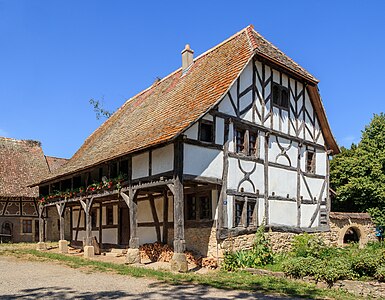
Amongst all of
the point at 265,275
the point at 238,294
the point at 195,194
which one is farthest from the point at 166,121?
the point at 238,294

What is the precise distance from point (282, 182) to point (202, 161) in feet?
14.7

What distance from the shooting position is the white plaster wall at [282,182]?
52.3ft

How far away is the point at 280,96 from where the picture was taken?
16.6 m

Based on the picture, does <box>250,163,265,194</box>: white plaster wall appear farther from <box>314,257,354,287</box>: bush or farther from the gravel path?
the gravel path

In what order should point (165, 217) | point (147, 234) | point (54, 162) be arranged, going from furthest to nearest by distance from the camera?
point (54, 162)
point (147, 234)
point (165, 217)

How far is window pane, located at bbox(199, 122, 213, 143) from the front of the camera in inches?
536

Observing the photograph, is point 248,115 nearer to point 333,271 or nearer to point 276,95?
point 276,95

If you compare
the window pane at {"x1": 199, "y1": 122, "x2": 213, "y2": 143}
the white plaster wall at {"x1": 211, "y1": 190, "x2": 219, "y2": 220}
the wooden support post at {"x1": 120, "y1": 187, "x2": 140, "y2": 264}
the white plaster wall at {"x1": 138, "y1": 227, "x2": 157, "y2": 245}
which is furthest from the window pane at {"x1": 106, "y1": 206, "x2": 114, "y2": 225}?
the window pane at {"x1": 199, "y1": 122, "x2": 213, "y2": 143}

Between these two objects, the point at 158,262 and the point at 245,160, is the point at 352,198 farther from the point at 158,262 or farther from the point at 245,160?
the point at 158,262

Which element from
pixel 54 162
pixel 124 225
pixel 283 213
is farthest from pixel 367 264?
pixel 54 162

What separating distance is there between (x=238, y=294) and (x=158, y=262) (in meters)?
5.98

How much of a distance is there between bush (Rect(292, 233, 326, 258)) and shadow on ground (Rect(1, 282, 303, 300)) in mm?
4726

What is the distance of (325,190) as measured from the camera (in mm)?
18781

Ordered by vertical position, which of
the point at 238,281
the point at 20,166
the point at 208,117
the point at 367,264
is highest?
Result: the point at 208,117
